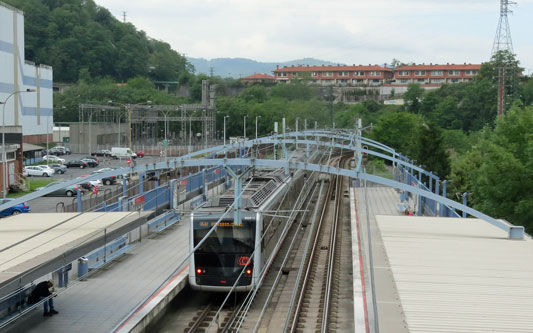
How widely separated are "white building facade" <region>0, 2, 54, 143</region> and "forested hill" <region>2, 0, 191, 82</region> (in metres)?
40.5

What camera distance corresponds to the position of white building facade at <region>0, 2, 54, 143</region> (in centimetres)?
5003

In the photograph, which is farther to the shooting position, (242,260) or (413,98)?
(413,98)

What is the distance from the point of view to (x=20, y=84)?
53.8m

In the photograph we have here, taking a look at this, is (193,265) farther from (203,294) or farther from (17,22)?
(17,22)

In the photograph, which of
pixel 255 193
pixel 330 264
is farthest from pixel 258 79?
pixel 255 193

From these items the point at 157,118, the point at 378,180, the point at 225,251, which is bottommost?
the point at 225,251

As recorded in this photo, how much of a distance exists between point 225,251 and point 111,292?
2564 millimetres

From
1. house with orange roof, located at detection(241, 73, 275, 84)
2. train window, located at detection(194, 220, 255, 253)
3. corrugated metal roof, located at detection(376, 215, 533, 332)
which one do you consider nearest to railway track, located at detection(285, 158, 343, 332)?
train window, located at detection(194, 220, 255, 253)

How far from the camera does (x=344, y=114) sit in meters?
76.0

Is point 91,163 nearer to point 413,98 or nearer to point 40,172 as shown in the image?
point 40,172

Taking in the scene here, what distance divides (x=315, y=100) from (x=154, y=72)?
55.5 meters

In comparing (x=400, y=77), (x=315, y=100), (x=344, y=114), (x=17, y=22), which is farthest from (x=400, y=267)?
(x=400, y=77)

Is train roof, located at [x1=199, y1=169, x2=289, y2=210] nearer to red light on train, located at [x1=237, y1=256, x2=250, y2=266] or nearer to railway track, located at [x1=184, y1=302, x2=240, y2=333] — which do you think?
red light on train, located at [x1=237, y1=256, x2=250, y2=266]

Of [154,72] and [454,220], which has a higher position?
[154,72]
